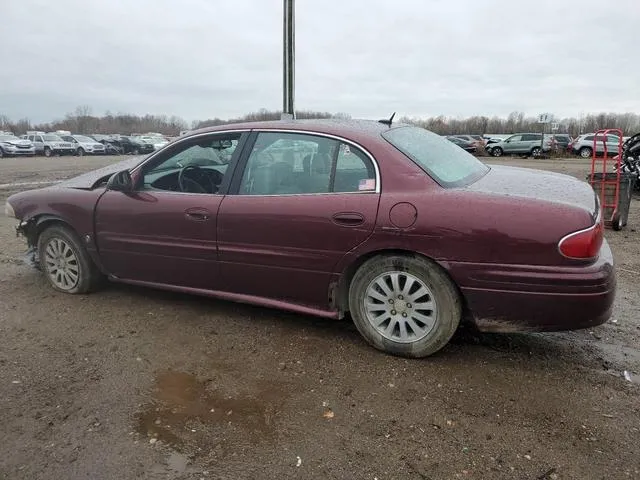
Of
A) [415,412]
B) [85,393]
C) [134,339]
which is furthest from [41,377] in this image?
[415,412]

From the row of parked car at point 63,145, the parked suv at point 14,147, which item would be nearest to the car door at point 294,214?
the row of parked car at point 63,145

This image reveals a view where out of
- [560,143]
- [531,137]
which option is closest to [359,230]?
[531,137]

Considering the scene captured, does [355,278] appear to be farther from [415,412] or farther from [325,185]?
[415,412]

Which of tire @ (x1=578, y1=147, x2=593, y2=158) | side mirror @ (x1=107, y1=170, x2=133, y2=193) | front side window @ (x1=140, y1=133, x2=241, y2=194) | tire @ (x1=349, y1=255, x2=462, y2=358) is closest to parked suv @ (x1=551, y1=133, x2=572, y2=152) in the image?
tire @ (x1=578, y1=147, x2=593, y2=158)

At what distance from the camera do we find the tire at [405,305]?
10.3ft

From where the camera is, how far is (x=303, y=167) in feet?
11.6

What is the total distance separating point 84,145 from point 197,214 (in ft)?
121

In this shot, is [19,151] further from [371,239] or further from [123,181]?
[371,239]

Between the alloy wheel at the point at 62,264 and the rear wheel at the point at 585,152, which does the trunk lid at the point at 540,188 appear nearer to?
the alloy wheel at the point at 62,264

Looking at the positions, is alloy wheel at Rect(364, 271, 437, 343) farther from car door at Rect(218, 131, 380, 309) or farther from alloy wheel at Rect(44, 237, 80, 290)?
alloy wheel at Rect(44, 237, 80, 290)

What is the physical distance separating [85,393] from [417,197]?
230 centimetres

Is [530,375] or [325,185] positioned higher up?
[325,185]

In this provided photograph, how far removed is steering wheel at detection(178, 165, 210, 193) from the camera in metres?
3.92

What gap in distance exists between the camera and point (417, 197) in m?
3.13
